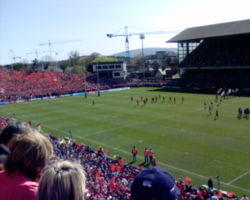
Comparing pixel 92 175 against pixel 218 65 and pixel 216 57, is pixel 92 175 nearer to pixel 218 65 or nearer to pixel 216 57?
pixel 218 65

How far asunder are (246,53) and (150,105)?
86.6ft

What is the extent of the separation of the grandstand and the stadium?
0.21 metres

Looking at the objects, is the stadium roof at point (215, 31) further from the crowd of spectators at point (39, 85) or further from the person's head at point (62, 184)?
the person's head at point (62, 184)

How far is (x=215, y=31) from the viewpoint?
5434 cm

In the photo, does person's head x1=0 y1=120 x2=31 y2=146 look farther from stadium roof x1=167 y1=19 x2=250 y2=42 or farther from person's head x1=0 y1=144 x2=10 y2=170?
stadium roof x1=167 y1=19 x2=250 y2=42

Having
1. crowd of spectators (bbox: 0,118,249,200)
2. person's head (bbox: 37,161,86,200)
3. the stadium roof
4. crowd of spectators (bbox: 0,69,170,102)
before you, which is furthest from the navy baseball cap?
crowd of spectators (bbox: 0,69,170,102)

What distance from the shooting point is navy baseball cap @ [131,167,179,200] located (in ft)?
6.50

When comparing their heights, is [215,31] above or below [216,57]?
above

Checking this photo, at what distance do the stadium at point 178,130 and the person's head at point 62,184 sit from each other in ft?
4.32

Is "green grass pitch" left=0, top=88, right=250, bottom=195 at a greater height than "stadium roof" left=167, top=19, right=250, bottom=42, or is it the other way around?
"stadium roof" left=167, top=19, right=250, bottom=42

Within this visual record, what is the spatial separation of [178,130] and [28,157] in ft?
69.3

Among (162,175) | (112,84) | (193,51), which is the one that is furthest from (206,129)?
(112,84)

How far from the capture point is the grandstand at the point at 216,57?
48844mm

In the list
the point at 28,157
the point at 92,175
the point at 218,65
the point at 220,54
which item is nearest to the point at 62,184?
the point at 28,157
